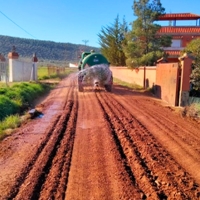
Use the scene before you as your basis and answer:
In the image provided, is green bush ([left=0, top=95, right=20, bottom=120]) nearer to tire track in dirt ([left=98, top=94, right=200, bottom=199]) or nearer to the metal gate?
tire track in dirt ([left=98, top=94, right=200, bottom=199])

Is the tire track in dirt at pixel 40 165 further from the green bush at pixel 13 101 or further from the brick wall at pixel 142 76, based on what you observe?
the brick wall at pixel 142 76

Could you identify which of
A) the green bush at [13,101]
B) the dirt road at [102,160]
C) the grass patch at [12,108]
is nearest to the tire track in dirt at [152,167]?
the dirt road at [102,160]

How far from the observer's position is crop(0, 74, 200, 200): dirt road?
3906mm

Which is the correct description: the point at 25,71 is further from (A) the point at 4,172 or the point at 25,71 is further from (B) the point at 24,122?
(A) the point at 4,172

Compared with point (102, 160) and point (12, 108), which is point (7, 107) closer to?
point (12, 108)

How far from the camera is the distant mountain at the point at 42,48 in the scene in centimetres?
8193

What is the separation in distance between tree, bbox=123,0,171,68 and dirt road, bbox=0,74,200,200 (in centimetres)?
1283

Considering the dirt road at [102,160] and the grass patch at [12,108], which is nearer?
the dirt road at [102,160]

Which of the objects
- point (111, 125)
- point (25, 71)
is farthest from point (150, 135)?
point (25, 71)

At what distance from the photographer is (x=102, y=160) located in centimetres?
506

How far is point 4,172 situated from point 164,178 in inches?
109

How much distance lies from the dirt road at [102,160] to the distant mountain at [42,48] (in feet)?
234

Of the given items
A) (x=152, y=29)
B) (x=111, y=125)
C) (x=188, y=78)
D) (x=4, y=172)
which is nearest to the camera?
(x=4, y=172)

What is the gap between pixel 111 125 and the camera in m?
7.79
